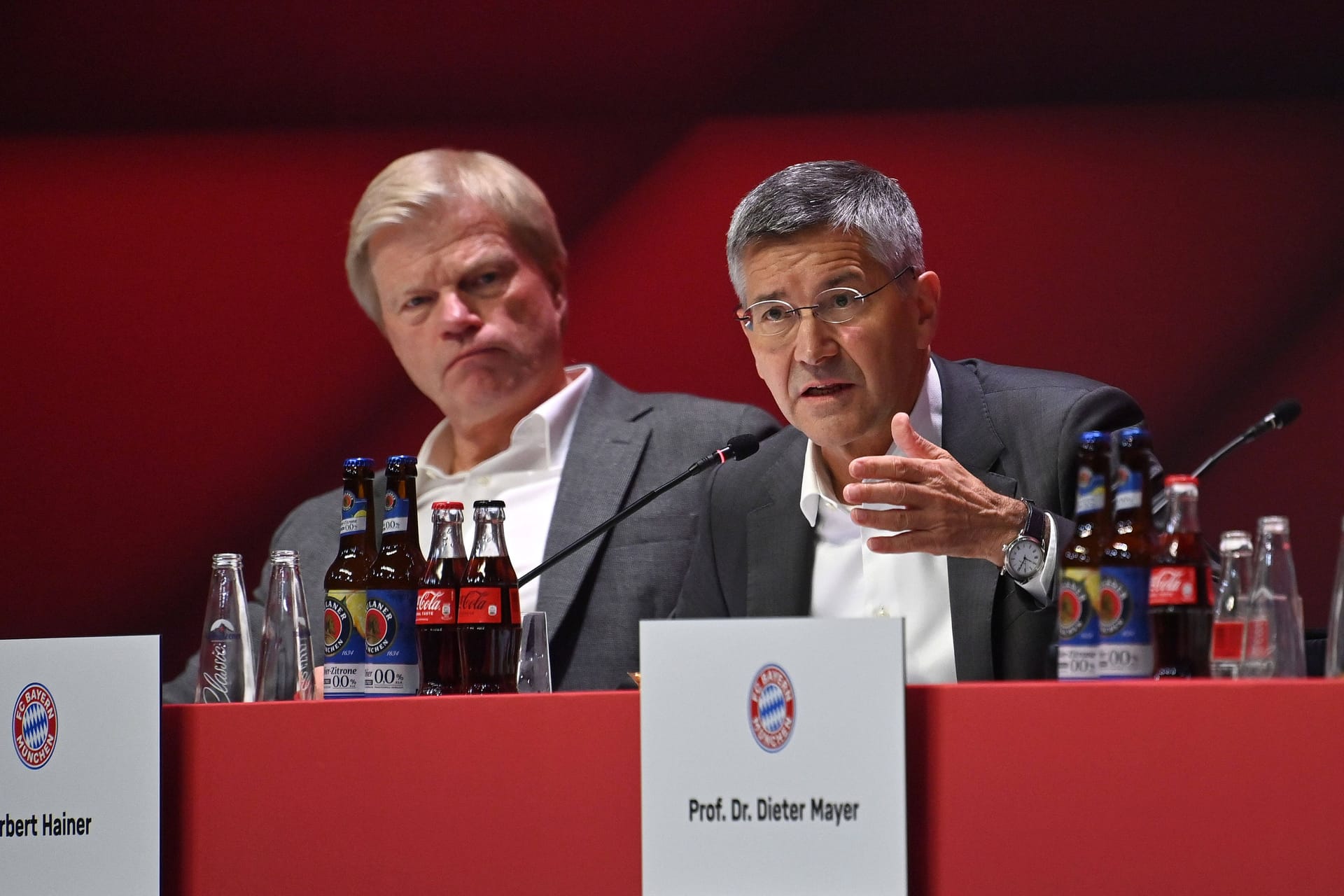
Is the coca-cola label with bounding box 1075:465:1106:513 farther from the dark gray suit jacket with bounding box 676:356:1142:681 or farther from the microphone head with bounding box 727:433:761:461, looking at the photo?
the microphone head with bounding box 727:433:761:461

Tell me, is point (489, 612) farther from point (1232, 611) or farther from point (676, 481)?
point (1232, 611)

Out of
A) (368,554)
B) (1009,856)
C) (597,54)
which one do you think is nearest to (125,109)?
(597,54)

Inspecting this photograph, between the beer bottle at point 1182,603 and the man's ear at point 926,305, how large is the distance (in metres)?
0.76

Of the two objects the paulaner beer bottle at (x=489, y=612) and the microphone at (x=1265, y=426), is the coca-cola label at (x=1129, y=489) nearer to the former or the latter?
the microphone at (x=1265, y=426)

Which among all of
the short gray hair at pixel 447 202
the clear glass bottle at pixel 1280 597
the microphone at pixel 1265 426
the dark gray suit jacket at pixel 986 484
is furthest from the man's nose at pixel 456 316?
the clear glass bottle at pixel 1280 597

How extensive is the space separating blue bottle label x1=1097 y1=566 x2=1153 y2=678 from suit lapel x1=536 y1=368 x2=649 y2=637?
1069 millimetres

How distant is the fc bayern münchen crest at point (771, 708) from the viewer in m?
1.01

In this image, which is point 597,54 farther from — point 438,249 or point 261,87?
point 261,87

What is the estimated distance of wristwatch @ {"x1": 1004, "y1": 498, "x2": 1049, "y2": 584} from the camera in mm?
1353

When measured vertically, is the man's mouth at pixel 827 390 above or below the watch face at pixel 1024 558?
above

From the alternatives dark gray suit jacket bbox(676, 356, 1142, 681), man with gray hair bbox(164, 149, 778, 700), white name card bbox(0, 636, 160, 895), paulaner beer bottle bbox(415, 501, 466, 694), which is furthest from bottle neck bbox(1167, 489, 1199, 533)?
man with gray hair bbox(164, 149, 778, 700)

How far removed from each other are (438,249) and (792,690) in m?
1.53

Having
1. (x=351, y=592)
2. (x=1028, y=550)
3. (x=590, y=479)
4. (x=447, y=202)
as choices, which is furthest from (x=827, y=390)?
(x=447, y=202)

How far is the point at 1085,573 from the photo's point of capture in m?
1.07
